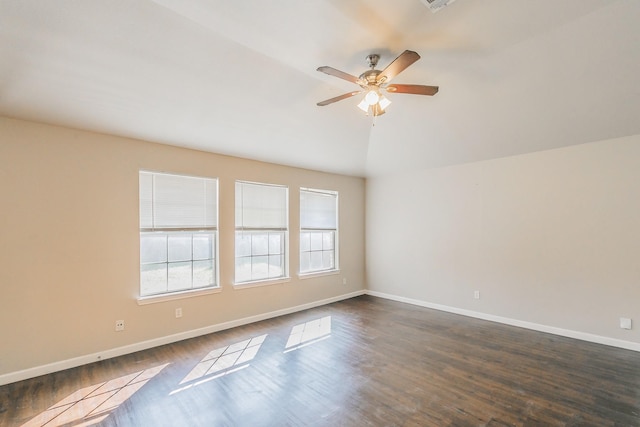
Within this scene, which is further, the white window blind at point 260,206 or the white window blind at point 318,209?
the white window blind at point 318,209

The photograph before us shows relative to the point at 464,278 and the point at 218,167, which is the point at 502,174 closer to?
the point at 464,278

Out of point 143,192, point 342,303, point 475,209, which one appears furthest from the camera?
point 342,303

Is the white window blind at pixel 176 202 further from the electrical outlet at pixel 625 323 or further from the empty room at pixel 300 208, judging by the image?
the electrical outlet at pixel 625 323

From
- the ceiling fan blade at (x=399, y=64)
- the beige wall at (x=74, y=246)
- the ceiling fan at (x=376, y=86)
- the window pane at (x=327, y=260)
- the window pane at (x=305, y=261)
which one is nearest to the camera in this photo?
the ceiling fan blade at (x=399, y=64)

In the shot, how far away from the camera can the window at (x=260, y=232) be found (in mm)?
4469

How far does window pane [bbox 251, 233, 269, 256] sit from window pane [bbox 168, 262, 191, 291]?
1.01 m

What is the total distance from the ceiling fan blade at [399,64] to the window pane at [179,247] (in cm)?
315

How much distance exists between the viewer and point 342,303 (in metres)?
5.62

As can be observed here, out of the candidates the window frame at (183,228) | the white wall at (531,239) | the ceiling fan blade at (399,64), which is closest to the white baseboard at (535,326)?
the white wall at (531,239)

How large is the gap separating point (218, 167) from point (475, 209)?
415cm

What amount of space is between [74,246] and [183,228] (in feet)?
3.69

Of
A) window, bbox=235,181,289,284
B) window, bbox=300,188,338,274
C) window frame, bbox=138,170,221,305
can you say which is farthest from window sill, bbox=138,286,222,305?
window, bbox=300,188,338,274

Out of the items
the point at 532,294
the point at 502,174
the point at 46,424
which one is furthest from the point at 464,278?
the point at 46,424

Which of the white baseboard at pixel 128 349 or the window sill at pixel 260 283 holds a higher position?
the window sill at pixel 260 283
